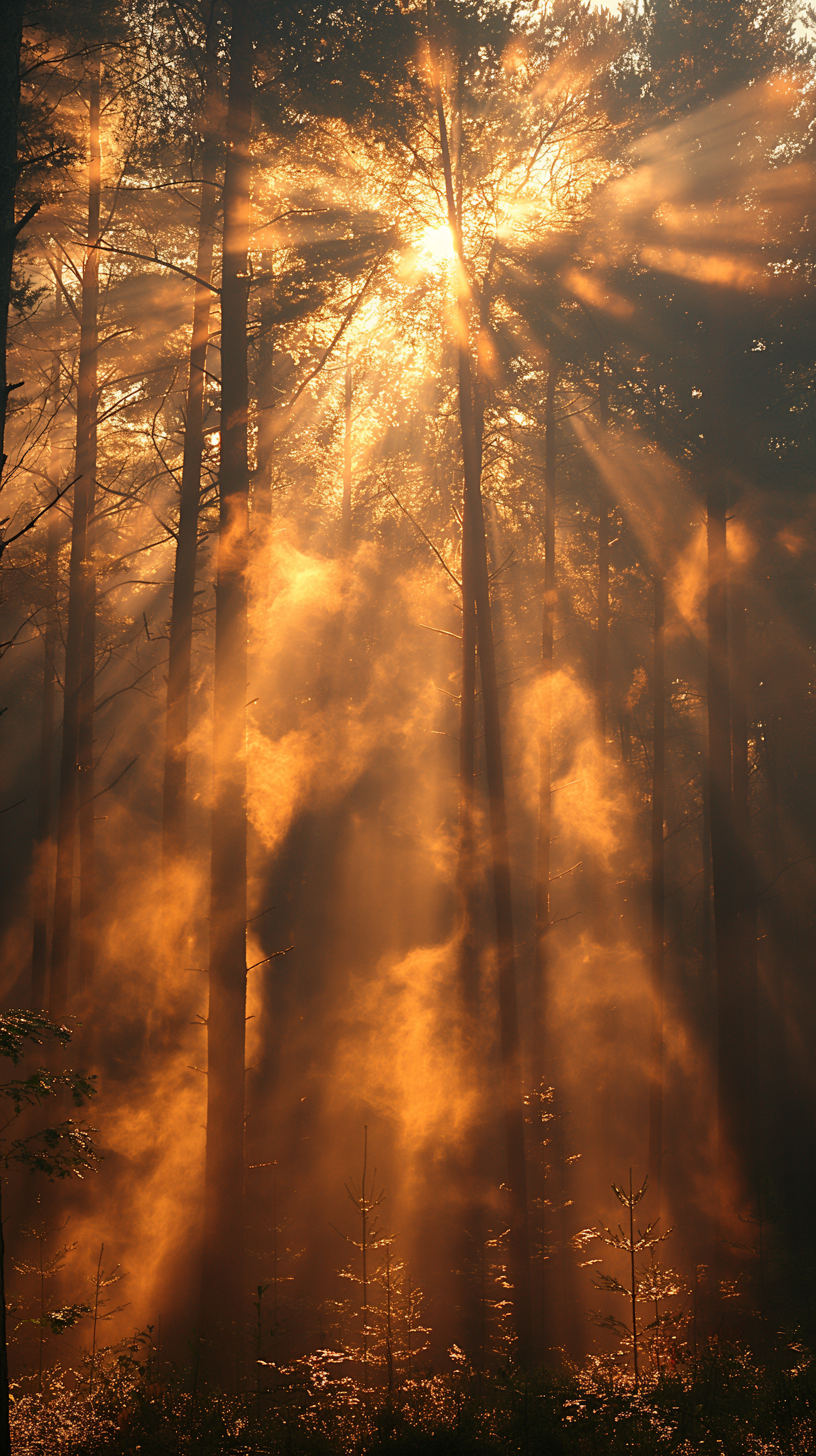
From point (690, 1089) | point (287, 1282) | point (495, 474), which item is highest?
point (495, 474)

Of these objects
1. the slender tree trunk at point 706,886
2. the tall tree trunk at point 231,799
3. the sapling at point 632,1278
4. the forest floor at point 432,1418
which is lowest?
the forest floor at point 432,1418

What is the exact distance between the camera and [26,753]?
31203mm

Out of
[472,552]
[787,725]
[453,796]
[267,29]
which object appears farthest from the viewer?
[453,796]

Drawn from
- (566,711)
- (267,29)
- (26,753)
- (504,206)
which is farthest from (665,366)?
(26,753)

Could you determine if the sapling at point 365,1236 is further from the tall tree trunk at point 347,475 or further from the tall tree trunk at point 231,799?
the tall tree trunk at point 347,475

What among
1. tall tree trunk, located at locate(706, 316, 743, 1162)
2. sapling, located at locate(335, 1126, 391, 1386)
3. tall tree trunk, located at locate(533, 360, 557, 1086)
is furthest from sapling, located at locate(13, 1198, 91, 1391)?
tall tree trunk, located at locate(706, 316, 743, 1162)

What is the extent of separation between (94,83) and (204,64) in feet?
15.5

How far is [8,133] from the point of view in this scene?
19.5 feet

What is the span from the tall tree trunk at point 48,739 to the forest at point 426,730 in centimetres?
14

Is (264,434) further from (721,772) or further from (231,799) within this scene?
(231,799)

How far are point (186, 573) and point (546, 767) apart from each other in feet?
21.3

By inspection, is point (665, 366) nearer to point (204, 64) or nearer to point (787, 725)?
point (204, 64)

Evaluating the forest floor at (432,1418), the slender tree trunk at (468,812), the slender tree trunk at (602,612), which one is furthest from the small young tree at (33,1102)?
the slender tree trunk at (602,612)

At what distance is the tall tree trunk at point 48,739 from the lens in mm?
15883
